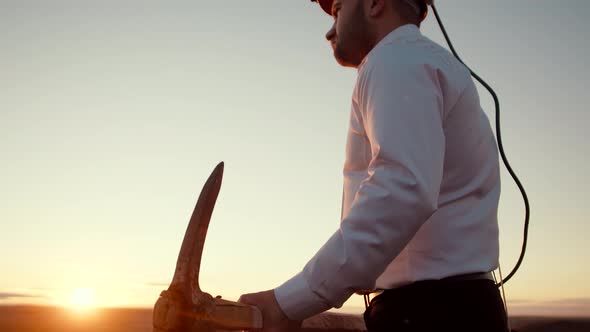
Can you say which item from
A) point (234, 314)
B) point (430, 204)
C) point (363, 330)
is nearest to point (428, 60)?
point (430, 204)

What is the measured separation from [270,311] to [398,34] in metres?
1.16

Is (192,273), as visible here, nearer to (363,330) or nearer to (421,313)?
(421,313)

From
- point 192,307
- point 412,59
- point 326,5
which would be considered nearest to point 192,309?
point 192,307

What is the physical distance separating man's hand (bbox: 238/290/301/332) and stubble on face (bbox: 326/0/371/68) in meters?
1.06

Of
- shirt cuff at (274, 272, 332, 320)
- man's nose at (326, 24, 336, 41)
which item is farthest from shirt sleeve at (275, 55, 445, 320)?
man's nose at (326, 24, 336, 41)

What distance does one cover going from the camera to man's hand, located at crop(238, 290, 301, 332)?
2.37 m

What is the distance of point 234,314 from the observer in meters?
2.31

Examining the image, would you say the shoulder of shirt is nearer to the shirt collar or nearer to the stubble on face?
the shirt collar

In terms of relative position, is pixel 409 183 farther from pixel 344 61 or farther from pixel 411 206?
pixel 344 61

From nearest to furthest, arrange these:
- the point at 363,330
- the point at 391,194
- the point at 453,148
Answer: the point at 391,194 → the point at 453,148 → the point at 363,330

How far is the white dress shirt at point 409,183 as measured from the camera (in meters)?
2.21

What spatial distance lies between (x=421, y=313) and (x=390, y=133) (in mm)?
641

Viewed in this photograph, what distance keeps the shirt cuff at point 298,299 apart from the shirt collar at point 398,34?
34.2 inches

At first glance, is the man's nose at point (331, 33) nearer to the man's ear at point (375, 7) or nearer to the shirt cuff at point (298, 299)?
the man's ear at point (375, 7)
